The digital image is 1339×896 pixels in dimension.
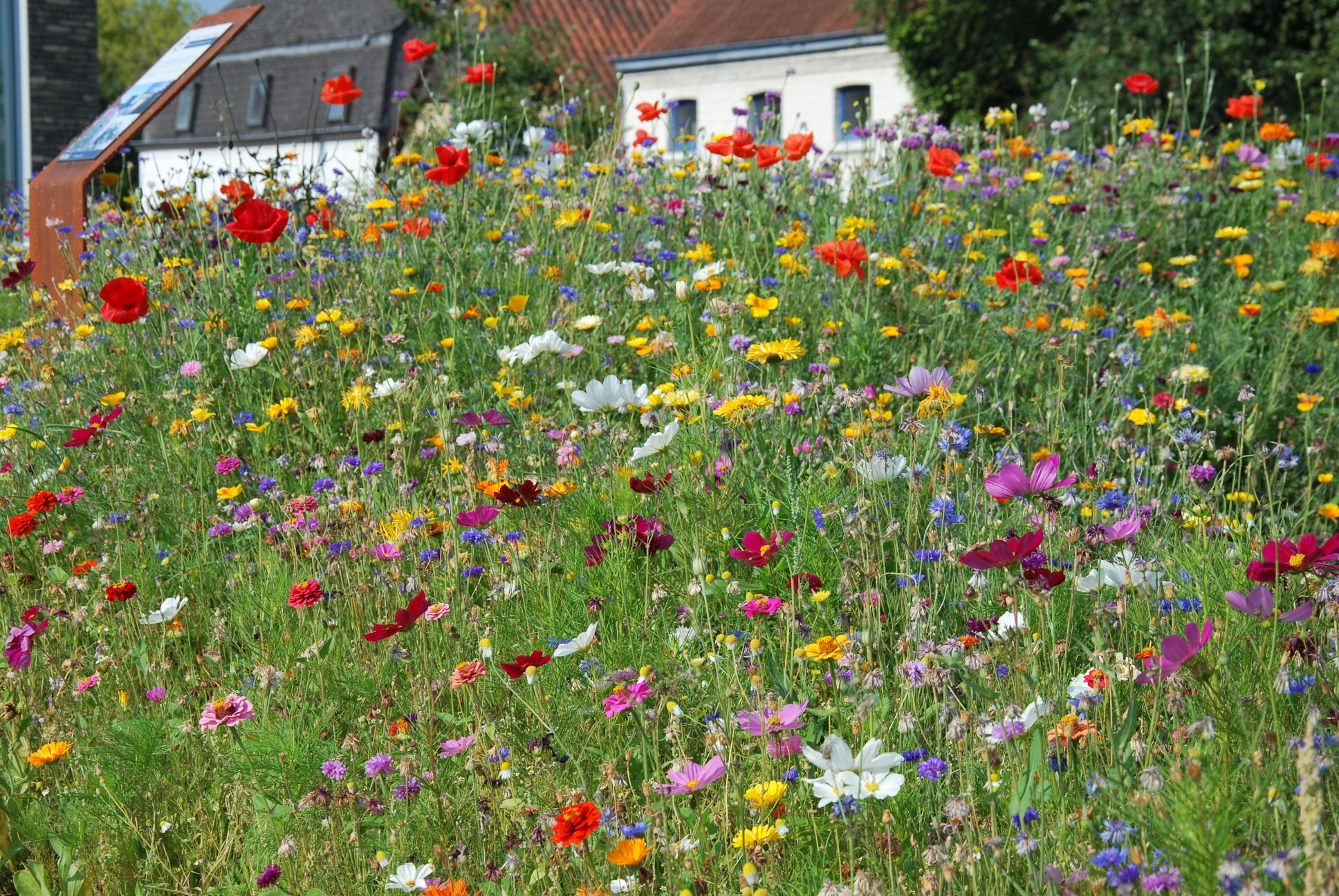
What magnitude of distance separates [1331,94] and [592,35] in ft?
60.0

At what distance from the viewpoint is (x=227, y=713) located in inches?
69.6

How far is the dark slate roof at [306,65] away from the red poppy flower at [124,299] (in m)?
23.6

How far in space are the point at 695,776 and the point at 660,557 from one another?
36.1 inches

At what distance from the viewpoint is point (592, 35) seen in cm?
2709

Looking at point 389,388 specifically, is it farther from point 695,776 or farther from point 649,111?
point 649,111

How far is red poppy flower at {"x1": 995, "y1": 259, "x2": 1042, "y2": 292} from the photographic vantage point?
355 centimetres

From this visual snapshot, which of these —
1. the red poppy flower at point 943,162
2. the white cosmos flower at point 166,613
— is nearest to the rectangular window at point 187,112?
the red poppy flower at point 943,162

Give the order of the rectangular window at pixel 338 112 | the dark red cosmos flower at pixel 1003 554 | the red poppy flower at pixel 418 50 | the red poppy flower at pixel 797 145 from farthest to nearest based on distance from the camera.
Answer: the rectangular window at pixel 338 112
the red poppy flower at pixel 418 50
the red poppy flower at pixel 797 145
the dark red cosmos flower at pixel 1003 554

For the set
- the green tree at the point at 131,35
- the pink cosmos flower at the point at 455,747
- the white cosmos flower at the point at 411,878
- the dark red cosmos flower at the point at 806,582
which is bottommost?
the white cosmos flower at the point at 411,878

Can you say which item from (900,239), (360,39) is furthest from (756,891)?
(360,39)

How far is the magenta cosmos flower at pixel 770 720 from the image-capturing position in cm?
163

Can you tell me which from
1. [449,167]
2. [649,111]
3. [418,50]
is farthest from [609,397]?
[418,50]

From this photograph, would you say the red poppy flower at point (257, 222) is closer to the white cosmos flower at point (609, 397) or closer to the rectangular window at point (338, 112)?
the white cosmos flower at point (609, 397)

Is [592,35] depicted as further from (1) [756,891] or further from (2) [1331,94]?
(1) [756,891]
